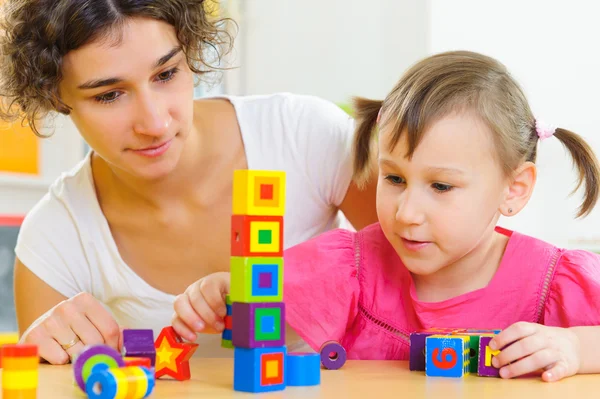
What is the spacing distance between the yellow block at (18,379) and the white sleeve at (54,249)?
78cm

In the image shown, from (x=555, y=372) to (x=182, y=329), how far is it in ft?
1.46

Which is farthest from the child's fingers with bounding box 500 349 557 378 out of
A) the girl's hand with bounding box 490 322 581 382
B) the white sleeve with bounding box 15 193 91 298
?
the white sleeve with bounding box 15 193 91 298

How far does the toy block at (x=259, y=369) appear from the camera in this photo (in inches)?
29.6

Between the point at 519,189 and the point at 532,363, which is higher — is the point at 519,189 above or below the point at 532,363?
above

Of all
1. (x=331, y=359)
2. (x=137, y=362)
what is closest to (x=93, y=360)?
(x=137, y=362)

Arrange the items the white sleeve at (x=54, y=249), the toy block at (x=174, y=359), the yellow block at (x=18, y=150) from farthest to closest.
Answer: the yellow block at (x=18, y=150)
the white sleeve at (x=54, y=249)
the toy block at (x=174, y=359)

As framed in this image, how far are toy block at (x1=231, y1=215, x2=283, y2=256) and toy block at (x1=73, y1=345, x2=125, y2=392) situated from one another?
0.15 meters

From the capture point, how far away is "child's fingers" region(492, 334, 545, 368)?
89cm

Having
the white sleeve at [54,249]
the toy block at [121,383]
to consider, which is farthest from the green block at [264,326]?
the white sleeve at [54,249]

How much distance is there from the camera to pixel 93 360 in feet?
2.42

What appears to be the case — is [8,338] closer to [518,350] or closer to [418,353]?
[418,353]

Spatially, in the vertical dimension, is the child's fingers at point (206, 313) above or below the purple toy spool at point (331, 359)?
above

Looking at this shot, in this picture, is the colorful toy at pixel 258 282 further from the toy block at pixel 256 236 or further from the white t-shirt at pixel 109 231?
the white t-shirt at pixel 109 231

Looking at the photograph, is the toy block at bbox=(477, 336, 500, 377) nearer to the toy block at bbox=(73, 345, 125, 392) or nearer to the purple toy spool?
the purple toy spool
